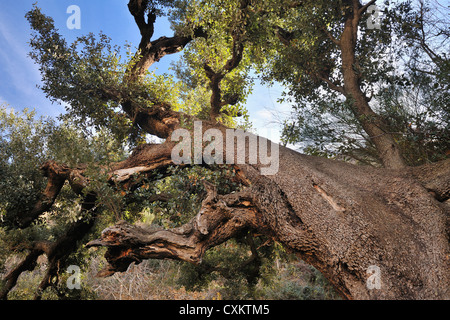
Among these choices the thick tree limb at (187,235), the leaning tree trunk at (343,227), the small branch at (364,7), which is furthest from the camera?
the small branch at (364,7)

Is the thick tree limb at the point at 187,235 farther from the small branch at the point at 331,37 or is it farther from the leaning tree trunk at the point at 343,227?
the small branch at the point at 331,37

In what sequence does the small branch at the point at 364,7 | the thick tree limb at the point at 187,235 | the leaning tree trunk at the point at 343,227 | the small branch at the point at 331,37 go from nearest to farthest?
the leaning tree trunk at the point at 343,227
the thick tree limb at the point at 187,235
the small branch at the point at 364,7
the small branch at the point at 331,37

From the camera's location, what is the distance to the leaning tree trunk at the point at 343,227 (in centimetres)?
275

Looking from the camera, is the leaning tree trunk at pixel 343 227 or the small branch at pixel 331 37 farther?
the small branch at pixel 331 37

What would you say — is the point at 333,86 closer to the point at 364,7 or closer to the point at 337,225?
the point at 364,7

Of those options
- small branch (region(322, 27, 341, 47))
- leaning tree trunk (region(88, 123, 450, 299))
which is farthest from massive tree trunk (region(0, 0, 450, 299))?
small branch (region(322, 27, 341, 47))

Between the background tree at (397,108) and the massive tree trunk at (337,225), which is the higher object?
the background tree at (397,108)

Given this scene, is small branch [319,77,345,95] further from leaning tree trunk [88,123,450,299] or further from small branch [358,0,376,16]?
leaning tree trunk [88,123,450,299]

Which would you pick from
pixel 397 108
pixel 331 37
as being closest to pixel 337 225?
pixel 397 108

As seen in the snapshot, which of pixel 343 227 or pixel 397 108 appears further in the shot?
pixel 397 108

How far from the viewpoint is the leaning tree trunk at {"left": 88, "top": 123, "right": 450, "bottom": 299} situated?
2754 millimetres

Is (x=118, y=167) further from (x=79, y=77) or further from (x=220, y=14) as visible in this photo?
(x=220, y=14)

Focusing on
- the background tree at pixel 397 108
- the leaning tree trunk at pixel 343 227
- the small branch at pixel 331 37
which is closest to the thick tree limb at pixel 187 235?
the leaning tree trunk at pixel 343 227

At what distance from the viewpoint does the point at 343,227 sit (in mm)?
3164
